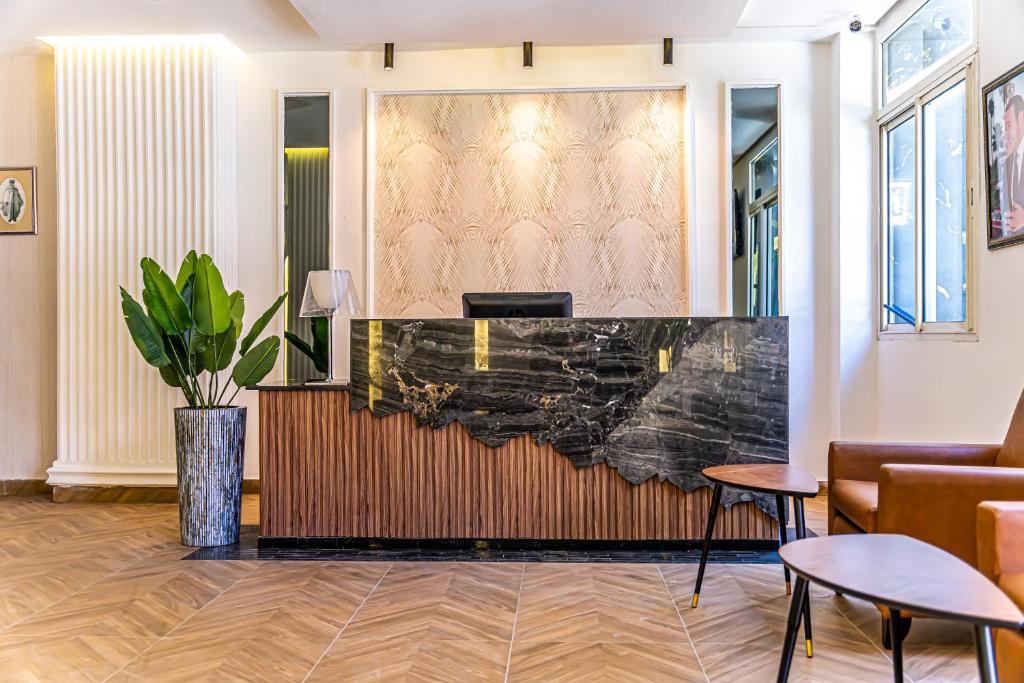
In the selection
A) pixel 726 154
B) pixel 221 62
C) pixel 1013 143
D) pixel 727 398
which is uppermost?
pixel 221 62

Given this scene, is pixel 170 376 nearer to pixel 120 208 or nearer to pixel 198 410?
pixel 198 410

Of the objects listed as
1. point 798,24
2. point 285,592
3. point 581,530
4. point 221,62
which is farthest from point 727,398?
point 221,62

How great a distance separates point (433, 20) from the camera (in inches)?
176

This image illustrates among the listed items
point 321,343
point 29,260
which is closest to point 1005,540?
point 321,343

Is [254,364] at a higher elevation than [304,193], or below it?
below

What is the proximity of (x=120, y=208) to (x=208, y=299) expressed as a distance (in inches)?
73.5

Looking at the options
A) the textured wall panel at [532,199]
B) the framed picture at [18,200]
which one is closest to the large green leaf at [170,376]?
the textured wall panel at [532,199]

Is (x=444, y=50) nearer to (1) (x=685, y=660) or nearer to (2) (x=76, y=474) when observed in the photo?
(2) (x=76, y=474)

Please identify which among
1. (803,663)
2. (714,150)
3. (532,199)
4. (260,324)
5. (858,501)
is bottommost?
(803,663)

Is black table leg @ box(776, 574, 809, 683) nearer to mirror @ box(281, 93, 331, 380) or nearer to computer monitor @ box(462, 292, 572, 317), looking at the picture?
computer monitor @ box(462, 292, 572, 317)

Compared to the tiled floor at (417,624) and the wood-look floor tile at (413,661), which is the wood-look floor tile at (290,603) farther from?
the wood-look floor tile at (413,661)

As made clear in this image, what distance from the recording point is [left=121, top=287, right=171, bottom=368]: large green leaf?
3.69 metres

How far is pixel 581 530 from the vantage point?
350 centimetres

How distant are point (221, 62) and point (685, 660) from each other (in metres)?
4.80
